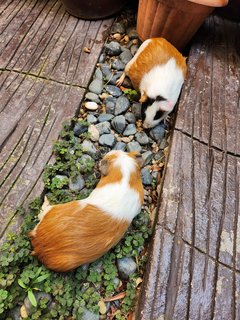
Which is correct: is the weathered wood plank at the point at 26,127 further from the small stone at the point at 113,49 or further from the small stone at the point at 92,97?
the small stone at the point at 113,49

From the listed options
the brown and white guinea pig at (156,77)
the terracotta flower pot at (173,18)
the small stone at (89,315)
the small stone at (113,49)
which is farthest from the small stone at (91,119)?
the small stone at (89,315)

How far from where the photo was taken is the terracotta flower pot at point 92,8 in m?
3.09

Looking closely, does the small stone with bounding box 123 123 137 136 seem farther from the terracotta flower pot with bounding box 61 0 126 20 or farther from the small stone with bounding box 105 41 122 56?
the terracotta flower pot with bounding box 61 0 126 20

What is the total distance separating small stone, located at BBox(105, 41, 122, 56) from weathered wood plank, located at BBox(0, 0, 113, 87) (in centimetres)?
7

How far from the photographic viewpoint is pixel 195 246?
2080 millimetres

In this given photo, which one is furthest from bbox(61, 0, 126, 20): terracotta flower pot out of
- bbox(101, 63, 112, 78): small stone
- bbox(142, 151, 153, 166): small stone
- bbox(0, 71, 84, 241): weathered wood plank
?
bbox(142, 151, 153, 166): small stone

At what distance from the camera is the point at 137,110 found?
2760 millimetres

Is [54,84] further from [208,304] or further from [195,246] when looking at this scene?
[208,304]

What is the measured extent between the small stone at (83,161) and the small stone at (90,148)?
28mm

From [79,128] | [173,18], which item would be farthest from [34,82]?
[173,18]

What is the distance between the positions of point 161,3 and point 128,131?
1.01 meters

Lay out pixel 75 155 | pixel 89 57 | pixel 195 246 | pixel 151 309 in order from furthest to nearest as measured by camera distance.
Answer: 1. pixel 89 57
2. pixel 75 155
3. pixel 195 246
4. pixel 151 309

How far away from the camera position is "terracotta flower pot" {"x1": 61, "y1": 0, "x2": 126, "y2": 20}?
3.09 metres

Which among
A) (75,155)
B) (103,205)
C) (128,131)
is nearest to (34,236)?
(103,205)
